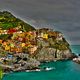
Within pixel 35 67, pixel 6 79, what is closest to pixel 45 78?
pixel 6 79

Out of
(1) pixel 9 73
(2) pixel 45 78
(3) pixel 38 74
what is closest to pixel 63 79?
(2) pixel 45 78

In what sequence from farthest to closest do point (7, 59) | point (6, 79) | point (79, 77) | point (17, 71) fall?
point (7, 59) → point (17, 71) → point (79, 77) → point (6, 79)

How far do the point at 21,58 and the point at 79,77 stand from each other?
1749 inches

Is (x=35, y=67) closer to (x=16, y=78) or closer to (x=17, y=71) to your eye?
(x=17, y=71)

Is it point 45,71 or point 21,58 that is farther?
point 21,58

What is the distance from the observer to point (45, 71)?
14812 cm

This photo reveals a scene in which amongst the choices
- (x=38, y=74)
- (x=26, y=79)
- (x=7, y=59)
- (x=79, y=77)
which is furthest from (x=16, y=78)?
(x=7, y=59)

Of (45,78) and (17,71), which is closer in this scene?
(45,78)

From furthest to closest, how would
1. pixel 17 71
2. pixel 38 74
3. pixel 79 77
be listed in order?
pixel 17 71 → pixel 38 74 → pixel 79 77

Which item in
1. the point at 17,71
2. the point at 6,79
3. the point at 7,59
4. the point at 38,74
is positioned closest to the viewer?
the point at 6,79

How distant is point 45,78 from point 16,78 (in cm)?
1066

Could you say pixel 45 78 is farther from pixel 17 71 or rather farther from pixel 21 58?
pixel 21 58

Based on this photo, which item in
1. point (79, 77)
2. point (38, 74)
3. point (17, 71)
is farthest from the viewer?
point (17, 71)

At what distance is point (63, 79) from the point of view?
403 ft
